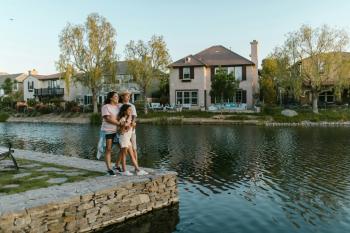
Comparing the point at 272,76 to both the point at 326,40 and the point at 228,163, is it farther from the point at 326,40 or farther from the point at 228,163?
the point at 228,163

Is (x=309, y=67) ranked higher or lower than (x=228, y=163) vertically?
higher

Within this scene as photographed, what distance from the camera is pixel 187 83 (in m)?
48.6

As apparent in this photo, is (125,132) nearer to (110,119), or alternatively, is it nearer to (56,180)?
(110,119)

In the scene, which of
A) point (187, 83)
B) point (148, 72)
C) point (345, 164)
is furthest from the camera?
point (187, 83)

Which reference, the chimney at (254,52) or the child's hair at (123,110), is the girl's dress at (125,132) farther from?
the chimney at (254,52)

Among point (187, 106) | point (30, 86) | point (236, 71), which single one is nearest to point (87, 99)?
point (30, 86)

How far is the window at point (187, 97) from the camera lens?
48750 millimetres

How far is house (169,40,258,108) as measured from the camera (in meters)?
47.3

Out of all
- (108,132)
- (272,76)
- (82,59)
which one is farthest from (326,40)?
(108,132)

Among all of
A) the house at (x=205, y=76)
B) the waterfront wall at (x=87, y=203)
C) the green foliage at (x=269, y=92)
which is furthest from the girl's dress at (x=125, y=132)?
the green foliage at (x=269, y=92)

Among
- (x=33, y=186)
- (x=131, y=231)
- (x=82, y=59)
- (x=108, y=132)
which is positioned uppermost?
(x=82, y=59)

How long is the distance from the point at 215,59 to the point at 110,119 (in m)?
41.0

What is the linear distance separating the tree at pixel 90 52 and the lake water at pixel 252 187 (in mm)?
26258

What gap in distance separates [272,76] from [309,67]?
30.5ft
